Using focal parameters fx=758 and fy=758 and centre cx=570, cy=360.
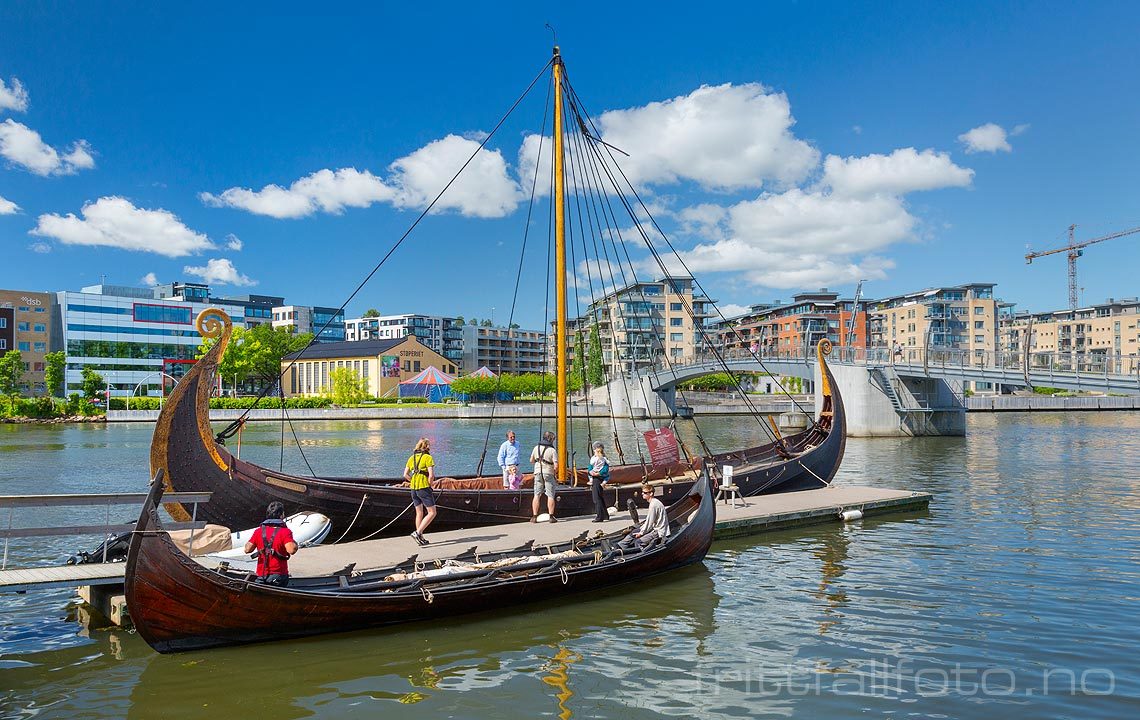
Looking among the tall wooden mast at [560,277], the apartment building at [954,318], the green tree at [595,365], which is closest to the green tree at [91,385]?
the green tree at [595,365]

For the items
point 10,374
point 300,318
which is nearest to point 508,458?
point 10,374

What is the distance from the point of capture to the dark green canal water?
9555 millimetres

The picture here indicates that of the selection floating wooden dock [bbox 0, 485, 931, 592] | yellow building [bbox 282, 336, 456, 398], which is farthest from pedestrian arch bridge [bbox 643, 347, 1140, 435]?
yellow building [bbox 282, 336, 456, 398]

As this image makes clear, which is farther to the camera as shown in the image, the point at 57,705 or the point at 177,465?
the point at 177,465

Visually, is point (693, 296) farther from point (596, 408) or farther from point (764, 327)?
point (596, 408)

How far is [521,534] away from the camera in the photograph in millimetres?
16625

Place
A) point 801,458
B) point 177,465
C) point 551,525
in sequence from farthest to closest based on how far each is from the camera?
point 801,458, point 551,525, point 177,465

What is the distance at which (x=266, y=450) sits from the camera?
4947 cm

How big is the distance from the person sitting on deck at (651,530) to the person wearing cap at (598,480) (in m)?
2.21

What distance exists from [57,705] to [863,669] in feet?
34.6

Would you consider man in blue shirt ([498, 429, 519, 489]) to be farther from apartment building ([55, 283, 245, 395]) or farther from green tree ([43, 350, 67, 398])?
apartment building ([55, 283, 245, 395])

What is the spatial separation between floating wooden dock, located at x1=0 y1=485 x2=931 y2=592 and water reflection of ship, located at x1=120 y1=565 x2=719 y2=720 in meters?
1.57

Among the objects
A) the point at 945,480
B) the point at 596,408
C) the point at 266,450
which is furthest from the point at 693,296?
the point at 945,480

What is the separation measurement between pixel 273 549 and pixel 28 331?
113 meters
